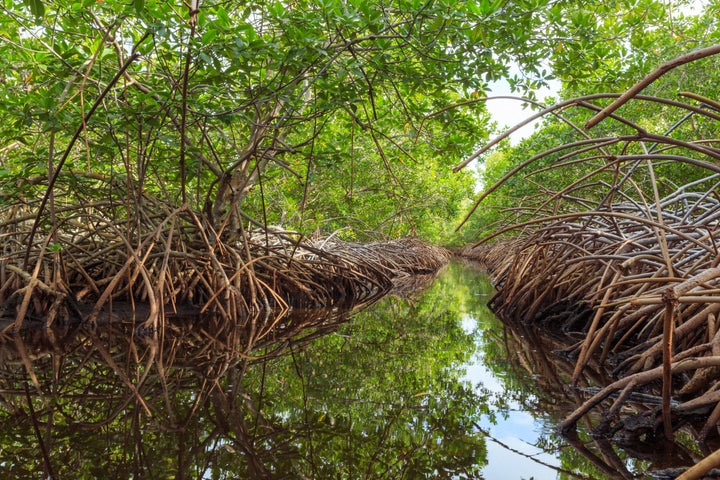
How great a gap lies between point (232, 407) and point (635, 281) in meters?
1.47

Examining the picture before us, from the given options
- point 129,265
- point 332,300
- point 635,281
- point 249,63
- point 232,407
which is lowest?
point 232,407

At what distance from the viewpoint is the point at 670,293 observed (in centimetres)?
Answer: 107

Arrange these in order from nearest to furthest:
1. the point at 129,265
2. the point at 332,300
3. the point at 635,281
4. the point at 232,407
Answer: the point at 635,281 → the point at 232,407 → the point at 129,265 → the point at 332,300

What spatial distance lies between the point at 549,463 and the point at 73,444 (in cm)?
132

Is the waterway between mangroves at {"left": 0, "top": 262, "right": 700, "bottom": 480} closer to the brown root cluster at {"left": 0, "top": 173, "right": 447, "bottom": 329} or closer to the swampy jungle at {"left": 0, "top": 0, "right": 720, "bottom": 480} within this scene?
the swampy jungle at {"left": 0, "top": 0, "right": 720, "bottom": 480}

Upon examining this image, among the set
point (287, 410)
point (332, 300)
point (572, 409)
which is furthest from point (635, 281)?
point (332, 300)

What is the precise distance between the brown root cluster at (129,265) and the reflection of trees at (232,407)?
44 centimetres

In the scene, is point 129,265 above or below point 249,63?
below

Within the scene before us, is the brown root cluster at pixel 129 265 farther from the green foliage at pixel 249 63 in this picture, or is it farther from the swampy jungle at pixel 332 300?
the green foliage at pixel 249 63

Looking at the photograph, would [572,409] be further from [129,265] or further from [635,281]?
[129,265]

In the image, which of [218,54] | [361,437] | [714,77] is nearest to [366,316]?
[218,54]

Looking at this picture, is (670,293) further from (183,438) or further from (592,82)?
(592,82)

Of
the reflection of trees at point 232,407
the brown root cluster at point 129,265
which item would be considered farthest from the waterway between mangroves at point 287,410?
A: the brown root cluster at point 129,265

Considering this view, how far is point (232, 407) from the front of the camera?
181cm
